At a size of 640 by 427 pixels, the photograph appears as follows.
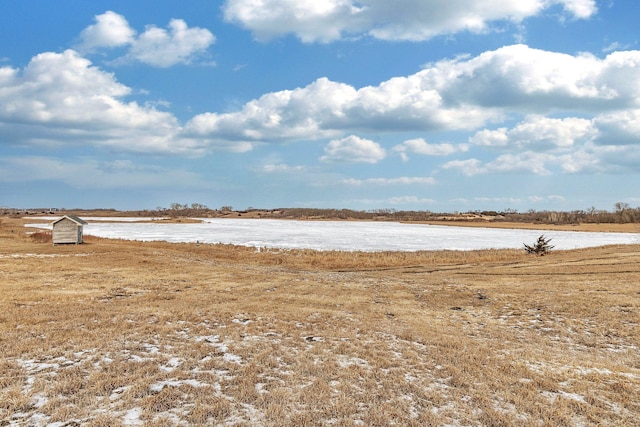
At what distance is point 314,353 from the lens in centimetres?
944

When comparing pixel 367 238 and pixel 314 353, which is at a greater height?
pixel 314 353

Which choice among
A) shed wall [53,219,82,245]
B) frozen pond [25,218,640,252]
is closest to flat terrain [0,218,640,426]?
shed wall [53,219,82,245]

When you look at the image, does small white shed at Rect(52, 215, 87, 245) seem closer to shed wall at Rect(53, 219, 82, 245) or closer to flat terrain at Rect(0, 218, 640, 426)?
shed wall at Rect(53, 219, 82, 245)

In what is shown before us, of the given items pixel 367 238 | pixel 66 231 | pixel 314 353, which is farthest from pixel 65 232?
pixel 367 238

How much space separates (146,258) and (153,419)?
1053 inches

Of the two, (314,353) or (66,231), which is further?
(66,231)

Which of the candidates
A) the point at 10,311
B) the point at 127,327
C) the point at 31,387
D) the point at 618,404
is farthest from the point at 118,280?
the point at 618,404

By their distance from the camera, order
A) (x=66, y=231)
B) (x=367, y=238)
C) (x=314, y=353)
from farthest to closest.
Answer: (x=367, y=238) < (x=66, y=231) < (x=314, y=353)

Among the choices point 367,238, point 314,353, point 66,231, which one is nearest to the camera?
point 314,353

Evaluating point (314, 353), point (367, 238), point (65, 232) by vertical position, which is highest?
point (65, 232)

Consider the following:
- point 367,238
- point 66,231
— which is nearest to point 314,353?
point 66,231

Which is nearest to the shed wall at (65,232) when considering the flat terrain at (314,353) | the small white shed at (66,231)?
the small white shed at (66,231)

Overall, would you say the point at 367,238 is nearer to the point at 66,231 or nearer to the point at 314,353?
the point at 66,231

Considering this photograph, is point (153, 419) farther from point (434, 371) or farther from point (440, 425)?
point (434, 371)
